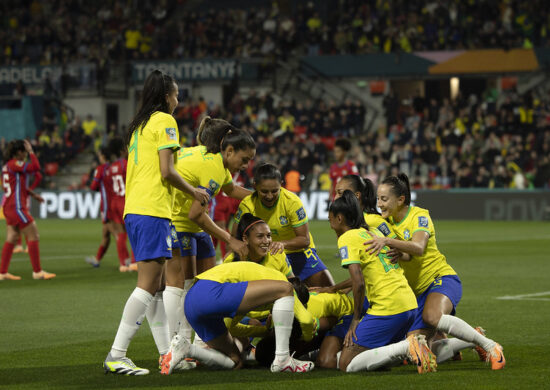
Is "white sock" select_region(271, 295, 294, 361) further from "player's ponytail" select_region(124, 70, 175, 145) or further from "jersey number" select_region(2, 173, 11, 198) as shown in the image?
"jersey number" select_region(2, 173, 11, 198)

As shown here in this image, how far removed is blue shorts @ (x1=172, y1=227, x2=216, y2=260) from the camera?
7.91m

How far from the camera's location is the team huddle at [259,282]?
23.0ft

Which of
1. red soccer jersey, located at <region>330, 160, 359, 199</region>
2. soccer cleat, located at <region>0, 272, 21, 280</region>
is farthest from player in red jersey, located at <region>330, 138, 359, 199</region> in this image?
Answer: soccer cleat, located at <region>0, 272, 21, 280</region>

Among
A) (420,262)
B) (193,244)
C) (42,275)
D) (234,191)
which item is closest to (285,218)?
(234,191)

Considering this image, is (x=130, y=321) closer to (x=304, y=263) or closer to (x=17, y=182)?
(x=304, y=263)

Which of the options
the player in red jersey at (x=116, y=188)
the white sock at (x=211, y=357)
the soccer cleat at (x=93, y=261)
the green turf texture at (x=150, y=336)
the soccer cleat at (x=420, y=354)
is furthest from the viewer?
the soccer cleat at (x=93, y=261)

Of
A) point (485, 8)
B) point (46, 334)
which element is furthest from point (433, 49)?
point (46, 334)

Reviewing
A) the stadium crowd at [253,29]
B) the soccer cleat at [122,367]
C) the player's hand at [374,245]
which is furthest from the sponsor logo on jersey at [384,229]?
the stadium crowd at [253,29]

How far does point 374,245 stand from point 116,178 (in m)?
9.50

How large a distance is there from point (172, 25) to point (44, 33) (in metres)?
5.63

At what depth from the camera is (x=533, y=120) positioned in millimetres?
32812

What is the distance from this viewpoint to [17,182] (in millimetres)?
14383

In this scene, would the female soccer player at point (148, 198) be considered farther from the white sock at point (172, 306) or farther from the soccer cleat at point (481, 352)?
the soccer cleat at point (481, 352)

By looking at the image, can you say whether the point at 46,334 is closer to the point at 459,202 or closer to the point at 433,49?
the point at 459,202
